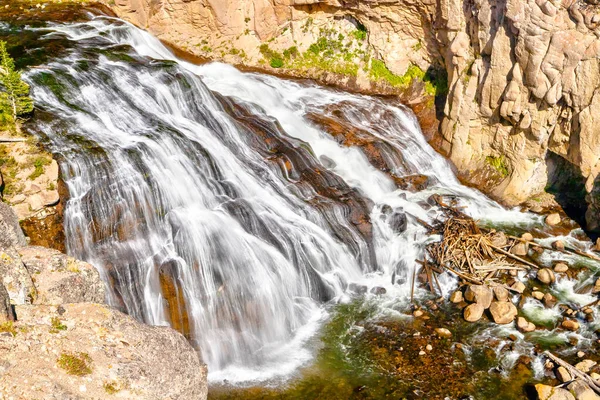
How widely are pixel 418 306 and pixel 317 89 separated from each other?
1072 centimetres

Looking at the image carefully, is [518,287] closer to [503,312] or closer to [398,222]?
[503,312]

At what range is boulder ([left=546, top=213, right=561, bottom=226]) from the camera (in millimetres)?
17672

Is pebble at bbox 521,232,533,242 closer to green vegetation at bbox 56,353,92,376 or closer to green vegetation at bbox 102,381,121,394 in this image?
green vegetation at bbox 102,381,121,394

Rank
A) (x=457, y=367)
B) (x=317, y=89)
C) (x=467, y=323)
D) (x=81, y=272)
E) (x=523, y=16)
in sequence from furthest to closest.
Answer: (x=317, y=89) → (x=523, y=16) → (x=467, y=323) → (x=457, y=367) → (x=81, y=272)

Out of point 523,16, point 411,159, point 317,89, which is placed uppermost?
point 523,16

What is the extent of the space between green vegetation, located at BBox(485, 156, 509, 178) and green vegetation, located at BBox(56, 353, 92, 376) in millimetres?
16234

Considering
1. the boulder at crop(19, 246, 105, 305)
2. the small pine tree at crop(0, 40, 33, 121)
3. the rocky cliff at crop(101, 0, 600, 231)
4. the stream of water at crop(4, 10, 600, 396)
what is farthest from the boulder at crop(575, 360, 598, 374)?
the small pine tree at crop(0, 40, 33, 121)

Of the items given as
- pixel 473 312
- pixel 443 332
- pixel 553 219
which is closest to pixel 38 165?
pixel 443 332

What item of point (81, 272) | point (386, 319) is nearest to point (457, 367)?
point (386, 319)

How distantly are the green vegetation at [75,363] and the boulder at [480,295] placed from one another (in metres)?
10.7

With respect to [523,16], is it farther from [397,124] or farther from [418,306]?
[418,306]

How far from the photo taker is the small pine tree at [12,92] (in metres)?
14.4

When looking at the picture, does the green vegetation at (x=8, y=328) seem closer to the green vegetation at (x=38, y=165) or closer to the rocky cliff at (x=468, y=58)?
the green vegetation at (x=38, y=165)

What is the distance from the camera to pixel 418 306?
1466 cm
